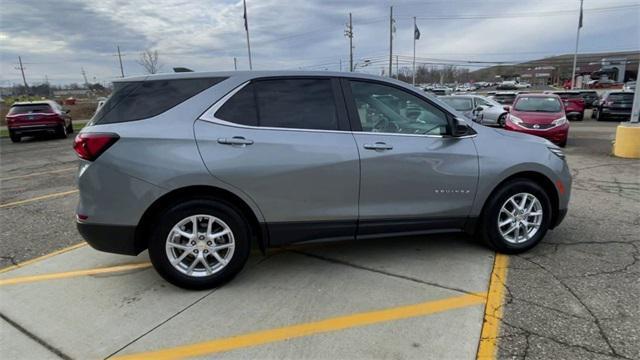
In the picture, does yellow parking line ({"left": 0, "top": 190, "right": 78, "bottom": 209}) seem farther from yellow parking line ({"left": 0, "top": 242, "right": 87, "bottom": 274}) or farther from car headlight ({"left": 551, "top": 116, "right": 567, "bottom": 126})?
car headlight ({"left": 551, "top": 116, "right": 567, "bottom": 126})

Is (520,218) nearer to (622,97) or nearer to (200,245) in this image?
(200,245)

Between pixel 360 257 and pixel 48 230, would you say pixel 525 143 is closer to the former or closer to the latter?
pixel 360 257

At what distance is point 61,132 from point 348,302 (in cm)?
1869

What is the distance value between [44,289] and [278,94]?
2600mm

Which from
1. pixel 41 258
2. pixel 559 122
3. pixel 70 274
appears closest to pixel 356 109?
pixel 70 274

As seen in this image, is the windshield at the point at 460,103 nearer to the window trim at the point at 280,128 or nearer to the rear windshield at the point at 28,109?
the window trim at the point at 280,128

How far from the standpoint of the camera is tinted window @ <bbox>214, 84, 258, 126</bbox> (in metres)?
3.39

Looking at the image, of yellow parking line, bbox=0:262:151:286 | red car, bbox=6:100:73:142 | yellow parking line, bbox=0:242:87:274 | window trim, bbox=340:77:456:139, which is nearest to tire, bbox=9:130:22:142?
red car, bbox=6:100:73:142

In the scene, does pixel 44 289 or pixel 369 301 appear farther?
pixel 44 289

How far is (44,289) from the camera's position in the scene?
3.60 meters

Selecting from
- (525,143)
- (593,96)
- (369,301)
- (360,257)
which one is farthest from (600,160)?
(593,96)

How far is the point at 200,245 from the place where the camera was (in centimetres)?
338

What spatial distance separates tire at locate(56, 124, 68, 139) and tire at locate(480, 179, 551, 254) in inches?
733

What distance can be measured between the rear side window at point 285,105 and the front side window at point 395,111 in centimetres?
29
